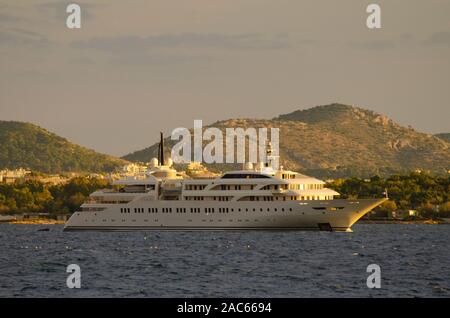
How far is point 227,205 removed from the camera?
4026 inches

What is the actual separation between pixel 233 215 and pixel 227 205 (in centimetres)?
105

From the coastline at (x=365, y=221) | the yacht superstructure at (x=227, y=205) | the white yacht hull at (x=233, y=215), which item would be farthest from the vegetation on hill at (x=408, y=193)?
the yacht superstructure at (x=227, y=205)

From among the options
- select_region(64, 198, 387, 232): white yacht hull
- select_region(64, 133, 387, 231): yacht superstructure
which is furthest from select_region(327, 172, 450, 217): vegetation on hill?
select_region(64, 133, 387, 231): yacht superstructure

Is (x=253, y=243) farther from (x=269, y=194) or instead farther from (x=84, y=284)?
(x=84, y=284)

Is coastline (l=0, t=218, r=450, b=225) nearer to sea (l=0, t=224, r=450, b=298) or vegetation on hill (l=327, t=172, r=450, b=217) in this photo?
vegetation on hill (l=327, t=172, r=450, b=217)

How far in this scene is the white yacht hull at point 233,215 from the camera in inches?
3971

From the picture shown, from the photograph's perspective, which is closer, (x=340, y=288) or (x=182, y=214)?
(x=340, y=288)

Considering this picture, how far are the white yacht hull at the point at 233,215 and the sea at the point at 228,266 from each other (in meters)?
3.27

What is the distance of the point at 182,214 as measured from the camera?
104 metres

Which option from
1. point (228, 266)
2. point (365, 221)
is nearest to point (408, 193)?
point (365, 221)

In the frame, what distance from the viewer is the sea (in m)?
54.8
